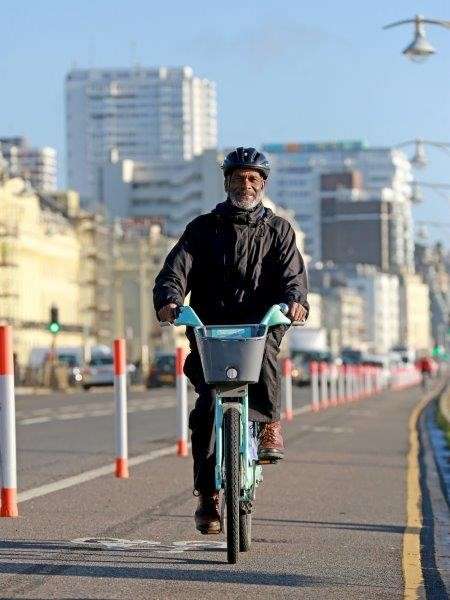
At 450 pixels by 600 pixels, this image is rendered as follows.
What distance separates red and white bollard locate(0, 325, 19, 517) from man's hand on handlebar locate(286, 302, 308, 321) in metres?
2.63

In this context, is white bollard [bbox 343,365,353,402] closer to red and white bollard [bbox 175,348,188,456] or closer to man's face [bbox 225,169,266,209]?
red and white bollard [bbox 175,348,188,456]

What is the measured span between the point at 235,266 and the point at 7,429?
273cm

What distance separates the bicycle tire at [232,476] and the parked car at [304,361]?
3128 inches

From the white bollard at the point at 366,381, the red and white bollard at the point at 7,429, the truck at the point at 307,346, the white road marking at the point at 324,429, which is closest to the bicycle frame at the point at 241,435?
the red and white bollard at the point at 7,429

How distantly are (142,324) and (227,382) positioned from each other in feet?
421

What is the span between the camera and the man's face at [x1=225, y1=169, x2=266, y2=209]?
35.6ft

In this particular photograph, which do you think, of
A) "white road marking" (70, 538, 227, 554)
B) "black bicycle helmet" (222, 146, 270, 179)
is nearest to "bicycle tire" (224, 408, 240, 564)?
"white road marking" (70, 538, 227, 554)

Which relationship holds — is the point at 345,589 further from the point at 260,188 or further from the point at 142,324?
the point at 142,324

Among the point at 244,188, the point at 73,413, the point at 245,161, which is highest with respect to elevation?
the point at 245,161

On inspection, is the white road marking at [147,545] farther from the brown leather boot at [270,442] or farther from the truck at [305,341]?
the truck at [305,341]

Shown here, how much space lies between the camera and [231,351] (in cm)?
1020

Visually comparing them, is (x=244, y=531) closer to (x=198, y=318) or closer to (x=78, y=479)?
(x=198, y=318)

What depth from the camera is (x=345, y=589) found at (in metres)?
9.82

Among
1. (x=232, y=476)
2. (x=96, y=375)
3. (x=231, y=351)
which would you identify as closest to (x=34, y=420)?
(x=232, y=476)
